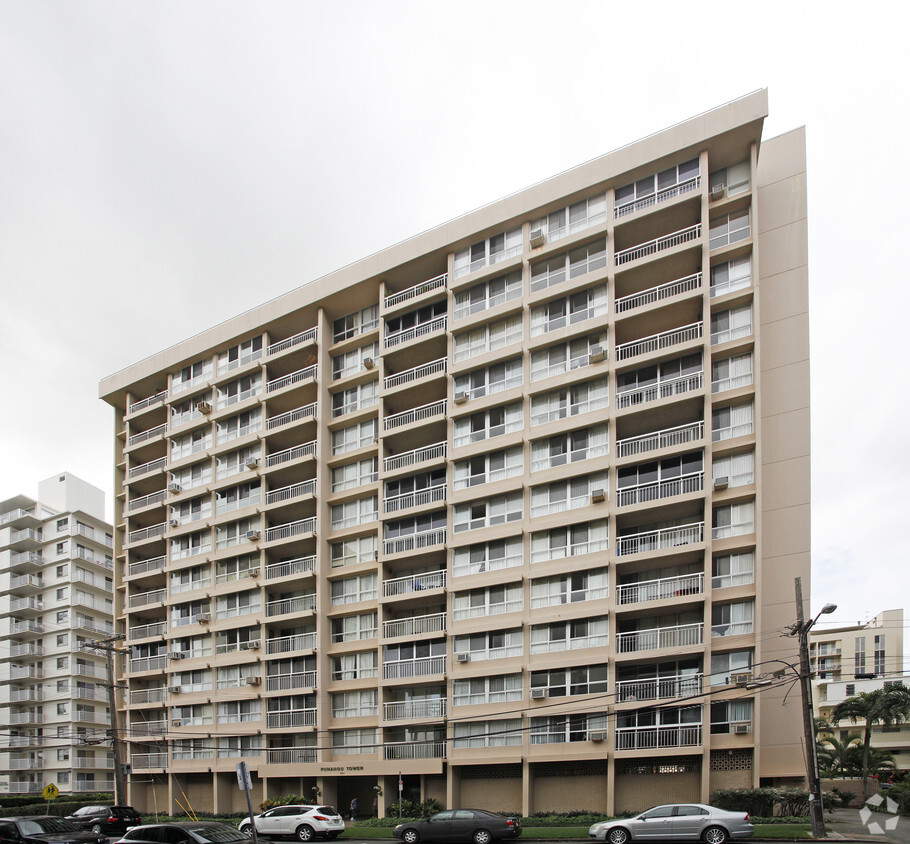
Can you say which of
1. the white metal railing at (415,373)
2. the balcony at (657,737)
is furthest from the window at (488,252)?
the balcony at (657,737)

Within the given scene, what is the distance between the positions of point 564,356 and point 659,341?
424 cm

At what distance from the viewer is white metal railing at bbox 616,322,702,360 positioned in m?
33.6

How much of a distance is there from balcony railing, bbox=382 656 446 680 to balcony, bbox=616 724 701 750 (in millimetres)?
8690

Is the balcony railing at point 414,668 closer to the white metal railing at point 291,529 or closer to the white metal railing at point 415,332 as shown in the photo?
the white metal railing at point 291,529

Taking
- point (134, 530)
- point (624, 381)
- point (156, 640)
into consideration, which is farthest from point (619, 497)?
point (134, 530)

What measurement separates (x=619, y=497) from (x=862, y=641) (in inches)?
2541

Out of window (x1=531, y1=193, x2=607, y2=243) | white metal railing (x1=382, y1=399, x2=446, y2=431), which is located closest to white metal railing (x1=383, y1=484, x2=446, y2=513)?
white metal railing (x1=382, y1=399, x2=446, y2=431)

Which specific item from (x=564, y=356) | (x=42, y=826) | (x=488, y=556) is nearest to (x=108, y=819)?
(x=42, y=826)

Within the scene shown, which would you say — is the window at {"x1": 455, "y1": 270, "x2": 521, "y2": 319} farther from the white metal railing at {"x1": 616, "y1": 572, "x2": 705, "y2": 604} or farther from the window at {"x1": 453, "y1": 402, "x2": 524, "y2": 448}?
the white metal railing at {"x1": 616, "y1": 572, "x2": 705, "y2": 604}

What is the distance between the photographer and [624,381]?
35281mm

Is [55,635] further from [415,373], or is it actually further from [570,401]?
[570,401]

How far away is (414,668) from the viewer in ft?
121

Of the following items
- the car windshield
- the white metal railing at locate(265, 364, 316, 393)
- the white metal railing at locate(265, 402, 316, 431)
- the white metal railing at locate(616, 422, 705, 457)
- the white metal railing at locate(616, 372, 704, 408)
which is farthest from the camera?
the white metal railing at locate(265, 364, 316, 393)

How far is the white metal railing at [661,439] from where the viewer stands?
32.4 m
